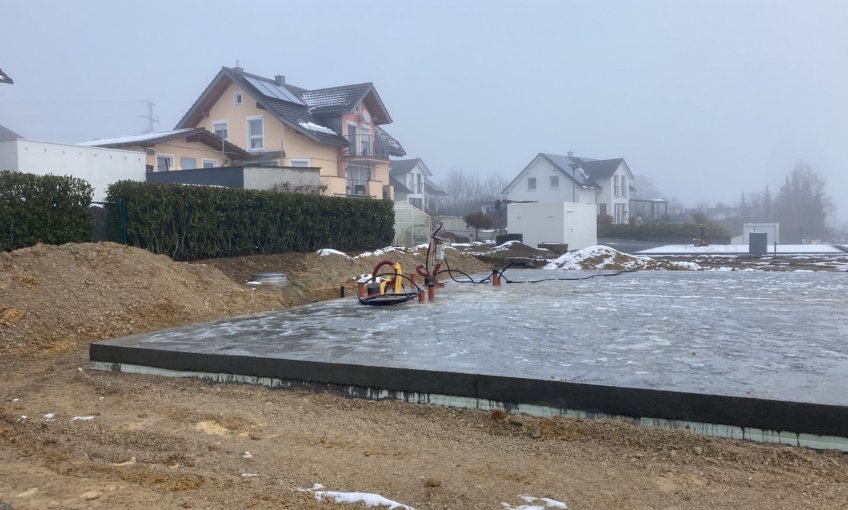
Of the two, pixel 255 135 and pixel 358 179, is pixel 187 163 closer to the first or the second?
pixel 255 135

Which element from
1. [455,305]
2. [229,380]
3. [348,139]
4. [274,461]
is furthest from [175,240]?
[348,139]

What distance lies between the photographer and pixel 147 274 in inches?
411

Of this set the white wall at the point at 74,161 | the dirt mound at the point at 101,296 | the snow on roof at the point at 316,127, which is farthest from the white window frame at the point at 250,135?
the dirt mound at the point at 101,296

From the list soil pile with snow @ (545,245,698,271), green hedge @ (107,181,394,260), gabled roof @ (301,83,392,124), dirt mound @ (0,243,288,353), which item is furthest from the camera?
gabled roof @ (301,83,392,124)

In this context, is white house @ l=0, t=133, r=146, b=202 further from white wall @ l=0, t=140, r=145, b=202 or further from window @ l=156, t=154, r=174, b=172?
window @ l=156, t=154, r=174, b=172

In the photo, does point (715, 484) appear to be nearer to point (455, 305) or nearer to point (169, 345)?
point (169, 345)

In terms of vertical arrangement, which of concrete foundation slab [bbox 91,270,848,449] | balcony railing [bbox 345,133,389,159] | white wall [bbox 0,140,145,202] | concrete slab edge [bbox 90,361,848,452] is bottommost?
concrete slab edge [bbox 90,361,848,452]

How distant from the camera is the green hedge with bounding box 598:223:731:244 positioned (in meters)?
43.6

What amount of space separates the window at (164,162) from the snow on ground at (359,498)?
2331 centimetres

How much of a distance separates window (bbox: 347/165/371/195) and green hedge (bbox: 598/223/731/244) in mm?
17748

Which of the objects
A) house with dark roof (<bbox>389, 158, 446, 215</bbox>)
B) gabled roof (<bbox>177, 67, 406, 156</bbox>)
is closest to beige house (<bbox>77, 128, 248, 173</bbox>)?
gabled roof (<bbox>177, 67, 406, 156</bbox>)

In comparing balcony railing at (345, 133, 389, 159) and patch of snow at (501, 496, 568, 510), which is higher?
balcony railing at (345, 133, 389, 159)

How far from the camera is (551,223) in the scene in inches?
1192

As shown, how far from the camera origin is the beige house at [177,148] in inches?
946
